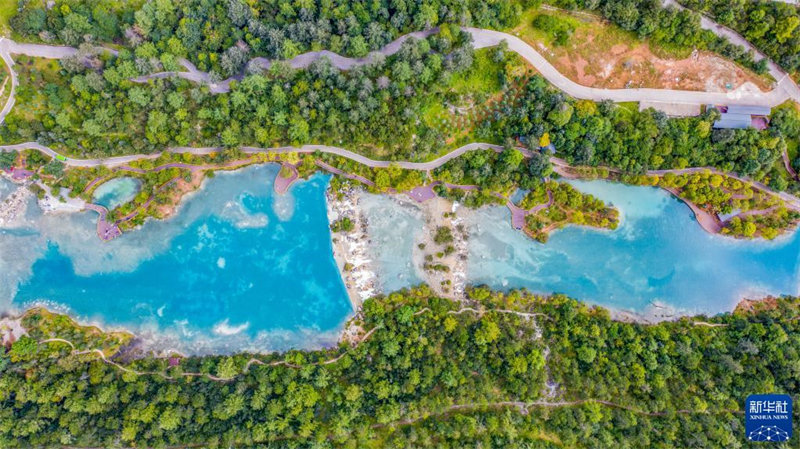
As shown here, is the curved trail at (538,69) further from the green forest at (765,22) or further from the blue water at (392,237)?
the blue water at (392,237)

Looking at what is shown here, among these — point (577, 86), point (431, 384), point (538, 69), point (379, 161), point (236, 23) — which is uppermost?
point (236, 23)

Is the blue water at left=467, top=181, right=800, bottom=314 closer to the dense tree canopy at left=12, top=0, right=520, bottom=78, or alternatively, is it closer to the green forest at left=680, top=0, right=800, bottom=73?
the green forest at left=680, top=0, right=800, bottom=73

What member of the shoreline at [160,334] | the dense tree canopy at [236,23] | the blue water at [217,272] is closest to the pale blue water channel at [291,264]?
the blue water at [217,272]

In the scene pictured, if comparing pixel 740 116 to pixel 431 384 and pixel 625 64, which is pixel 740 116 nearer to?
pixel 625 64

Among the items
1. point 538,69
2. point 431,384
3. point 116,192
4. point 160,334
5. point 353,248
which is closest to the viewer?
point 431,384

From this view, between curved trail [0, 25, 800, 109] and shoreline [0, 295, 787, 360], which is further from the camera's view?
shoreline [0, 295, 787, 360]

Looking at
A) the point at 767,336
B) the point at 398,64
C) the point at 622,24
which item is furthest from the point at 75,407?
the point at 767,336

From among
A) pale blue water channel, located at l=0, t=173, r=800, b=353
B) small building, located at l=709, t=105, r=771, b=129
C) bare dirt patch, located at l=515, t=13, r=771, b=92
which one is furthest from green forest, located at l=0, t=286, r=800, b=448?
bare dirt patch, located at l=515, t=13, r=771, b=92

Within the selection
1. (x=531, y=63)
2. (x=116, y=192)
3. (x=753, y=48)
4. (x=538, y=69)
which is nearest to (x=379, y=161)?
(x=531, y=63)
